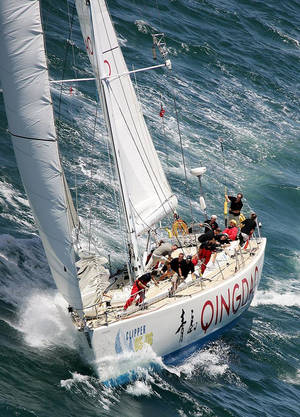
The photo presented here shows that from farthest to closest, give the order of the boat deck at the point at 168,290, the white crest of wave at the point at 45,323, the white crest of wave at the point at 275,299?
the white crest of wave at the point at 275,299 → the white crest of wave at the point at 45,323 → the boat deck at the point at 168,290

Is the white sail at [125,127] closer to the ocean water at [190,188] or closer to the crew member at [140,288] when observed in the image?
the crew member at [140,288]

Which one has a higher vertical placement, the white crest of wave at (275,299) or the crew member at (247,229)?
the crew member at (247,229)

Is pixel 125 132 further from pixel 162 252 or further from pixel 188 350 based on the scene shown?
pixel 188 350

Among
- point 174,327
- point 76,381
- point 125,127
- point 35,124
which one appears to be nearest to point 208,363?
point 174,327

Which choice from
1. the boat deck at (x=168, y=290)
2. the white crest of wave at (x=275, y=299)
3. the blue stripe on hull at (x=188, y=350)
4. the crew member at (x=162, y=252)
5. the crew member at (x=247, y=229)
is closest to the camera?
the boat deck at (x=168, y=290)

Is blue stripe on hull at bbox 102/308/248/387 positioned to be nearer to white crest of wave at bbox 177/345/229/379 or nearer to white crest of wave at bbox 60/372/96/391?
white crest of wave at bbox 177/345/229/379

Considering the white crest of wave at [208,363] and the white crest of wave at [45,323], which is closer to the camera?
the white crest of wave at [45,323]

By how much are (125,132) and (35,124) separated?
449cm

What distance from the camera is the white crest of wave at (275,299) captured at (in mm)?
21859

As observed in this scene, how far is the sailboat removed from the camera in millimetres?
13172

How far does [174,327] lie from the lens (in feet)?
54.8

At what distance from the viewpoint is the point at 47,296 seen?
58.5ft

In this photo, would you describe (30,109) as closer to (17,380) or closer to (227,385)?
(17,380)

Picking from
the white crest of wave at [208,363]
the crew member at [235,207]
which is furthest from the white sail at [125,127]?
the white crest of wave at [208,363]
